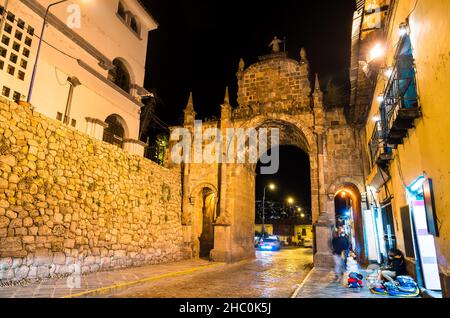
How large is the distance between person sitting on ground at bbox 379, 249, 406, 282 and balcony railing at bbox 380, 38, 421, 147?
10.4 feet

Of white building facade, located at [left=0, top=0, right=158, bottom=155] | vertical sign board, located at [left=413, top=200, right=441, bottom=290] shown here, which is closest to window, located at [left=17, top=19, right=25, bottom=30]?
white building facade, located at [left=0, top=0, right=158, bottom=155]

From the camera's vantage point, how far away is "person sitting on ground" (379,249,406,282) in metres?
7.67

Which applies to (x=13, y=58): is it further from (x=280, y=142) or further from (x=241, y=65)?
(x=280, y=142)

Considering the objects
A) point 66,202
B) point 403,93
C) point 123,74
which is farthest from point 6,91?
point 403,93

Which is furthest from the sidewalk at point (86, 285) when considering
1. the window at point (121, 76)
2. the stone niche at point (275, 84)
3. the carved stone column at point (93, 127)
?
the stone niche at point (275, 84)

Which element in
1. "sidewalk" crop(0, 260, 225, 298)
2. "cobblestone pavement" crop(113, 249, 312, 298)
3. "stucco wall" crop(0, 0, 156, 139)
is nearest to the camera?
"sidewalk" crop(0, 260, 225, 298)

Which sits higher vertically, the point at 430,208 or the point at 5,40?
the point at 5,40

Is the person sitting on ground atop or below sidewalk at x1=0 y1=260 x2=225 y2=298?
atop

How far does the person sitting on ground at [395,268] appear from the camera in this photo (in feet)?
25.2

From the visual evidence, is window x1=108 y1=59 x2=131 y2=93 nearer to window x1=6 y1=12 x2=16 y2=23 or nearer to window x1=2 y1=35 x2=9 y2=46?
window x1=6 y1=12 x2=16 y2=23

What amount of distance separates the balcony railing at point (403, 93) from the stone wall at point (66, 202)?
9466 millimetres

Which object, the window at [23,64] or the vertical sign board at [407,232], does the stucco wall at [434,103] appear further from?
the window at [23,64]

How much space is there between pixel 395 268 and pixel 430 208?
3.07 meters

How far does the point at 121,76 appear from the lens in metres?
17.0
